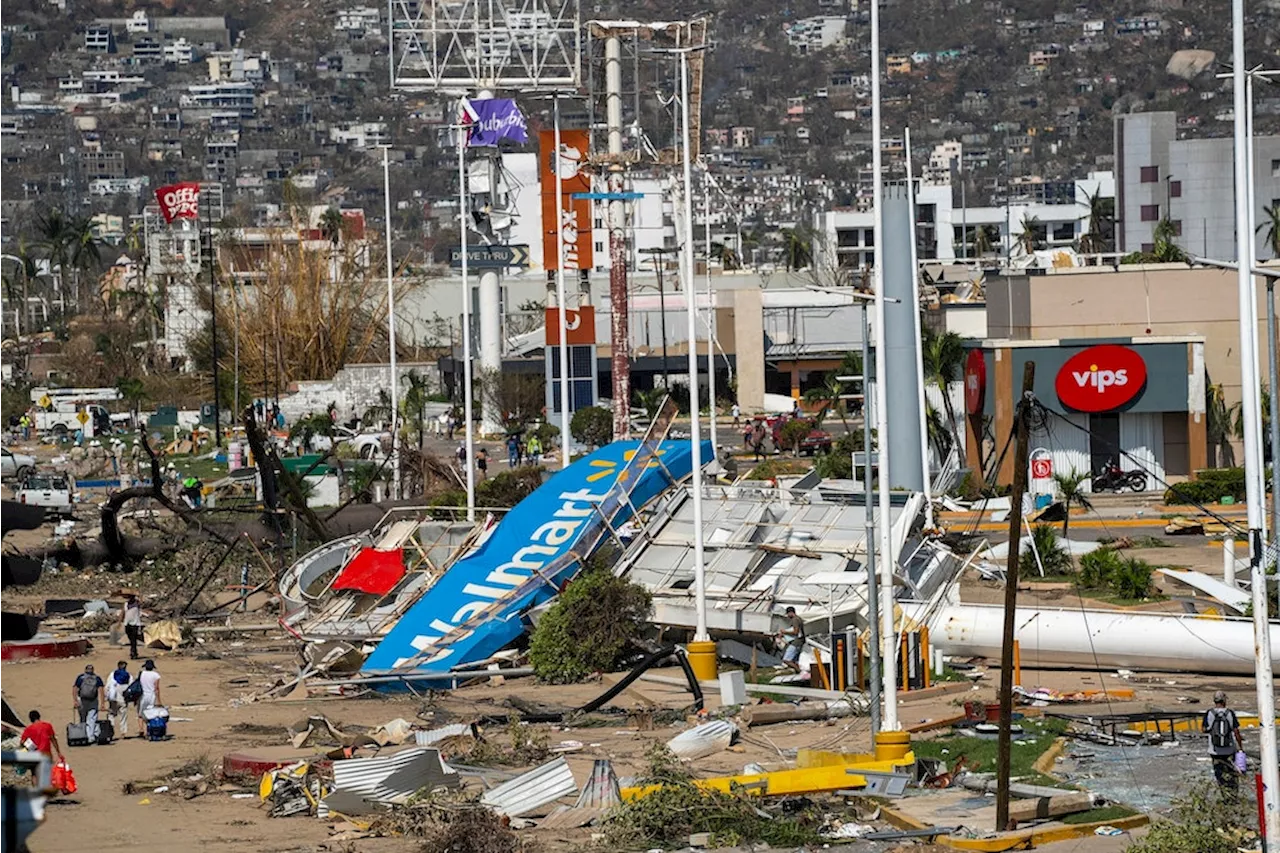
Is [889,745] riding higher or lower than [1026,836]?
higher

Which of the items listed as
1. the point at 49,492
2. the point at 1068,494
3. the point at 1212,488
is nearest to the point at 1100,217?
the point at 1212,488

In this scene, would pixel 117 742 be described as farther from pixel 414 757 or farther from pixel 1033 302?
pixel 1033 302

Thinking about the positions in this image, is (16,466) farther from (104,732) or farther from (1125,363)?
(104,732)

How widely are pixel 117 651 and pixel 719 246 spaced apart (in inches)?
4202

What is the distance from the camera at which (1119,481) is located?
176ft

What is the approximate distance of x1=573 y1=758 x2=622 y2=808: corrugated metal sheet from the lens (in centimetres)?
2078

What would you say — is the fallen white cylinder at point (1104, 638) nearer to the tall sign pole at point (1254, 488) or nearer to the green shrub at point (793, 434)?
the tall sign pole at point (1254, 488)

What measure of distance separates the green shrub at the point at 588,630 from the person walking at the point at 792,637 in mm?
2031

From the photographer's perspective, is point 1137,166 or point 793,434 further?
point 1137,166

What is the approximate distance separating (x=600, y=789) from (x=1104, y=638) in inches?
409

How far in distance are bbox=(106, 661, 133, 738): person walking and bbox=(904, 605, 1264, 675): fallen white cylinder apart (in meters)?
10.7

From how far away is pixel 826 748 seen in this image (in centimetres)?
2389

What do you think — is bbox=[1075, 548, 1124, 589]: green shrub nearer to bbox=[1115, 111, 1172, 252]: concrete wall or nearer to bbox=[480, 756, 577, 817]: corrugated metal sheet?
bbox=[480, 756, 577, 817]: corrugated metal sheet

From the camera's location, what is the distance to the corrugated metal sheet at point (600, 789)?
68.2ft
